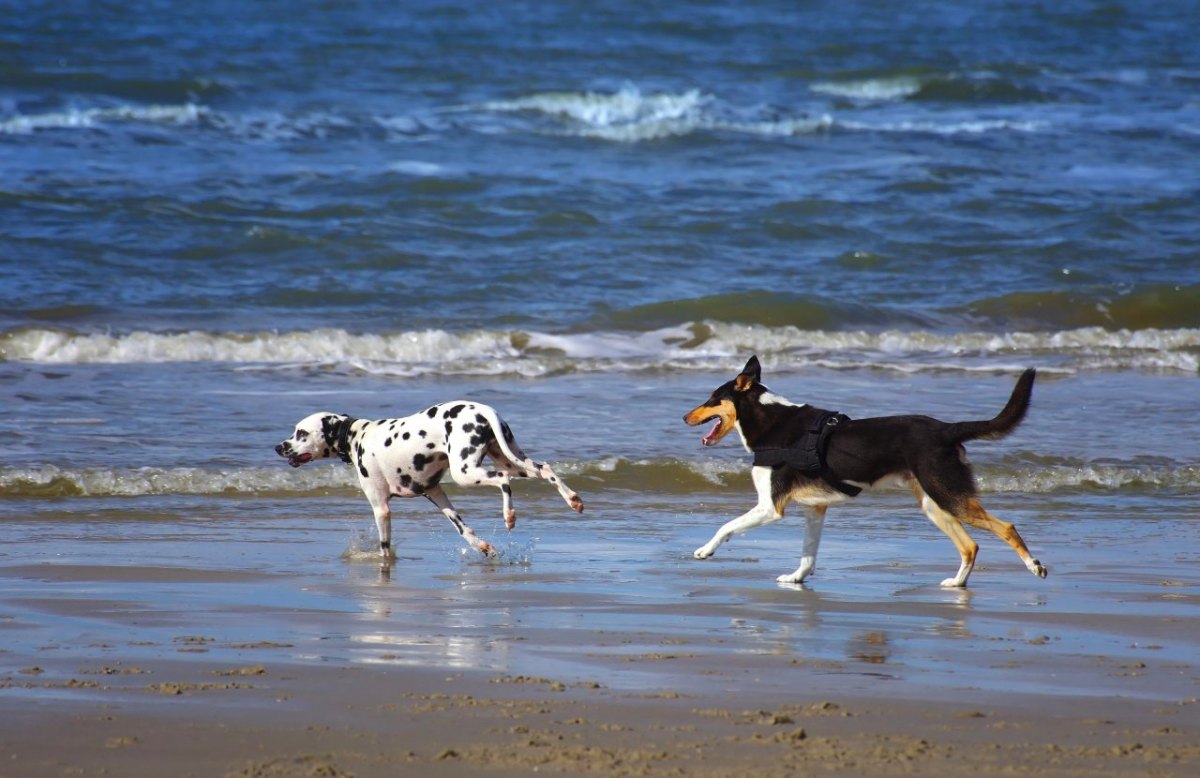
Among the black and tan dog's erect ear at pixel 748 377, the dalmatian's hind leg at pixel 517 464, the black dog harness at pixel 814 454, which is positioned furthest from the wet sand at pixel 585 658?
the black and tan dog's erect ear at pixel 748 377

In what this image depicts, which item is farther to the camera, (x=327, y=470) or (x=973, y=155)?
(x=973, y=155)

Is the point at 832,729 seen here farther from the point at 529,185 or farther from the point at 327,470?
the point at 529,185

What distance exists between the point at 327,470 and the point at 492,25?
95.9 feet

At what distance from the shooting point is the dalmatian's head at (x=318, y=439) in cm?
941

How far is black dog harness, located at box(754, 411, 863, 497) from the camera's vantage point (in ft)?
27.3

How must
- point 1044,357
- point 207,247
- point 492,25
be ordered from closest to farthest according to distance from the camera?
point 1044,357
point 207,247
point 492,25

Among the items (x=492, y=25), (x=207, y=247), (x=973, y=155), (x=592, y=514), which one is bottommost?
(x=592, y=514)

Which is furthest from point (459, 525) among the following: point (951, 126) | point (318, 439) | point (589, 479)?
point (951, 126)

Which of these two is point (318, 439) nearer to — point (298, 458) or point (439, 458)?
point (298, 458)

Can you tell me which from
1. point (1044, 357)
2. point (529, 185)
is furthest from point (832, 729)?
point (529, 185)

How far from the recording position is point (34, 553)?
857 centimetres

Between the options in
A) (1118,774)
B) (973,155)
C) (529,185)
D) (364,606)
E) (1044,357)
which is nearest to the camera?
(1118,774)

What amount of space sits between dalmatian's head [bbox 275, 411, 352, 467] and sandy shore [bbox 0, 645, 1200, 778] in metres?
3.69

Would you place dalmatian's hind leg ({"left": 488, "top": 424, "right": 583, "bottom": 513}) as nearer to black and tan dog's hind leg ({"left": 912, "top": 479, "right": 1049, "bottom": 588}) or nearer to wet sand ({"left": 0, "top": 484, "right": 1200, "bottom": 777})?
wet sand ({"left": 0, "top": 484, "right": 1200, "bottom": 777})
